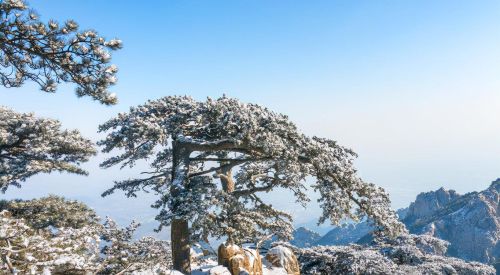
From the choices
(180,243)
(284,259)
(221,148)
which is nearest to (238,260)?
(180,243)

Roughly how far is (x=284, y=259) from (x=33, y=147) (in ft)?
37.6

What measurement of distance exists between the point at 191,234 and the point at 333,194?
17.8 feet

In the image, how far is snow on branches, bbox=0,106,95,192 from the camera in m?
14.1

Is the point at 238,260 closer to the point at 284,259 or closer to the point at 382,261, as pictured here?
the point at 284,259

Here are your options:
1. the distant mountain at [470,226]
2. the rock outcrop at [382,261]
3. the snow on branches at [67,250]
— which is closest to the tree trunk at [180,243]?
the snow on branches at [67,250]

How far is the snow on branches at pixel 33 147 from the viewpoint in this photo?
1406 centimetres

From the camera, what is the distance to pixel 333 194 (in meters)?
12.1

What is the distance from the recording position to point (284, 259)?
14.4 m

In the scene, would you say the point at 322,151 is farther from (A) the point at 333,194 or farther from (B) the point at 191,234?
(B) the point at 191,234

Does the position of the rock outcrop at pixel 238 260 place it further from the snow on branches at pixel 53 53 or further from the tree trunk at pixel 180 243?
the snow on branches at pixel 53 53

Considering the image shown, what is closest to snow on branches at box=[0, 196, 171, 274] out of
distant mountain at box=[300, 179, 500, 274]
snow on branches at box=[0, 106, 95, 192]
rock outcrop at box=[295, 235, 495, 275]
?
snow on branches at box=[0, 106, 95, 192]

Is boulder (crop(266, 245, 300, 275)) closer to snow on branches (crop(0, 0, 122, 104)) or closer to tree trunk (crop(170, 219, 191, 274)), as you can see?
tree trunk (crop(170, 219, 191, 274))

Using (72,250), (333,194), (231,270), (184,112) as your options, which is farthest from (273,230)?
(72,250)

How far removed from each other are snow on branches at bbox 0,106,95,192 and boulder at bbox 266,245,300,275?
976cm
